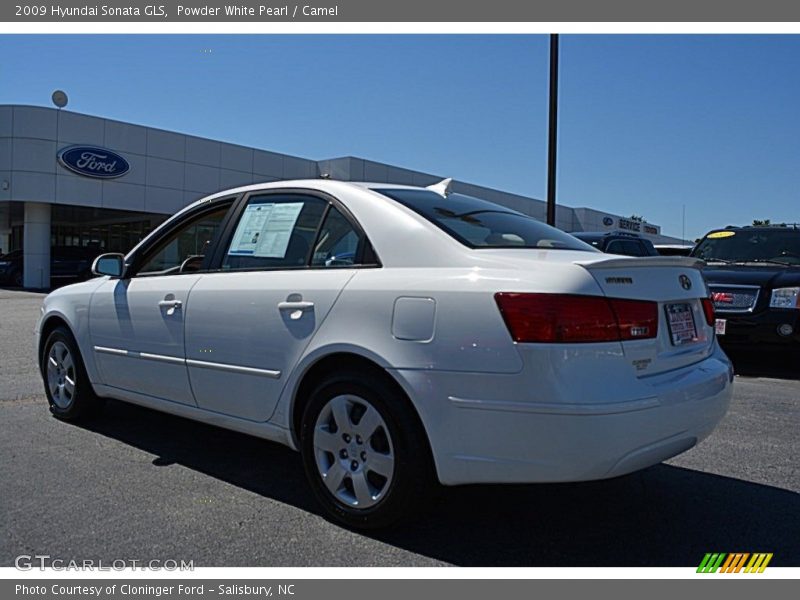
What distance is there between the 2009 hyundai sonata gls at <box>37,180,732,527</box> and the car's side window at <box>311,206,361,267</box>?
0.4 inches

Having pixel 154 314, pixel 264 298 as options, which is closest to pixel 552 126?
pixel 154 314

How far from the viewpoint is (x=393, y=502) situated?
3.07m

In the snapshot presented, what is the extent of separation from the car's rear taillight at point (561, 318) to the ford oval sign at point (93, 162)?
2658 cm

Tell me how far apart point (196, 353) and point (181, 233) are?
1.09m

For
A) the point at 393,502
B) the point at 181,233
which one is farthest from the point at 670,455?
the point at 181,233

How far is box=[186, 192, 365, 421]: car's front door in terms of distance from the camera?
346cm

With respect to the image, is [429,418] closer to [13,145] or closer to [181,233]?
[181,233]

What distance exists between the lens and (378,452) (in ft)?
10.3

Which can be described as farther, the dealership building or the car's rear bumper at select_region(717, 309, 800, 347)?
the dealership building

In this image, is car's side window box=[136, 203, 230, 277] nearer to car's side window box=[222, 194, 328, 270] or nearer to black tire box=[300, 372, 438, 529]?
car's side window box=[222, 194, 328, 270]

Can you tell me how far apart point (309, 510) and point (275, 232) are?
1.48 meters

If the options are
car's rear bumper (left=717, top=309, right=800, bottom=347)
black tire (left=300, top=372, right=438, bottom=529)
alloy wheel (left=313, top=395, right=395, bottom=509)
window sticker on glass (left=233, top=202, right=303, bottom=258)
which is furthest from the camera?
car's rear bumper (left=717, top=309, right=800, bottom=347)

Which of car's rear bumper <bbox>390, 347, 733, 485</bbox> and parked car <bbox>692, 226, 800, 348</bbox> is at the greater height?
parked car <bbox>692, 226, 800, 348</bbox>

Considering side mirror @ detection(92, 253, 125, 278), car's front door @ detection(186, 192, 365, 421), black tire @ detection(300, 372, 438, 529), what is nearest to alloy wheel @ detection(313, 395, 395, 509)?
black tire @ detection(300, 372, 438, 529)
